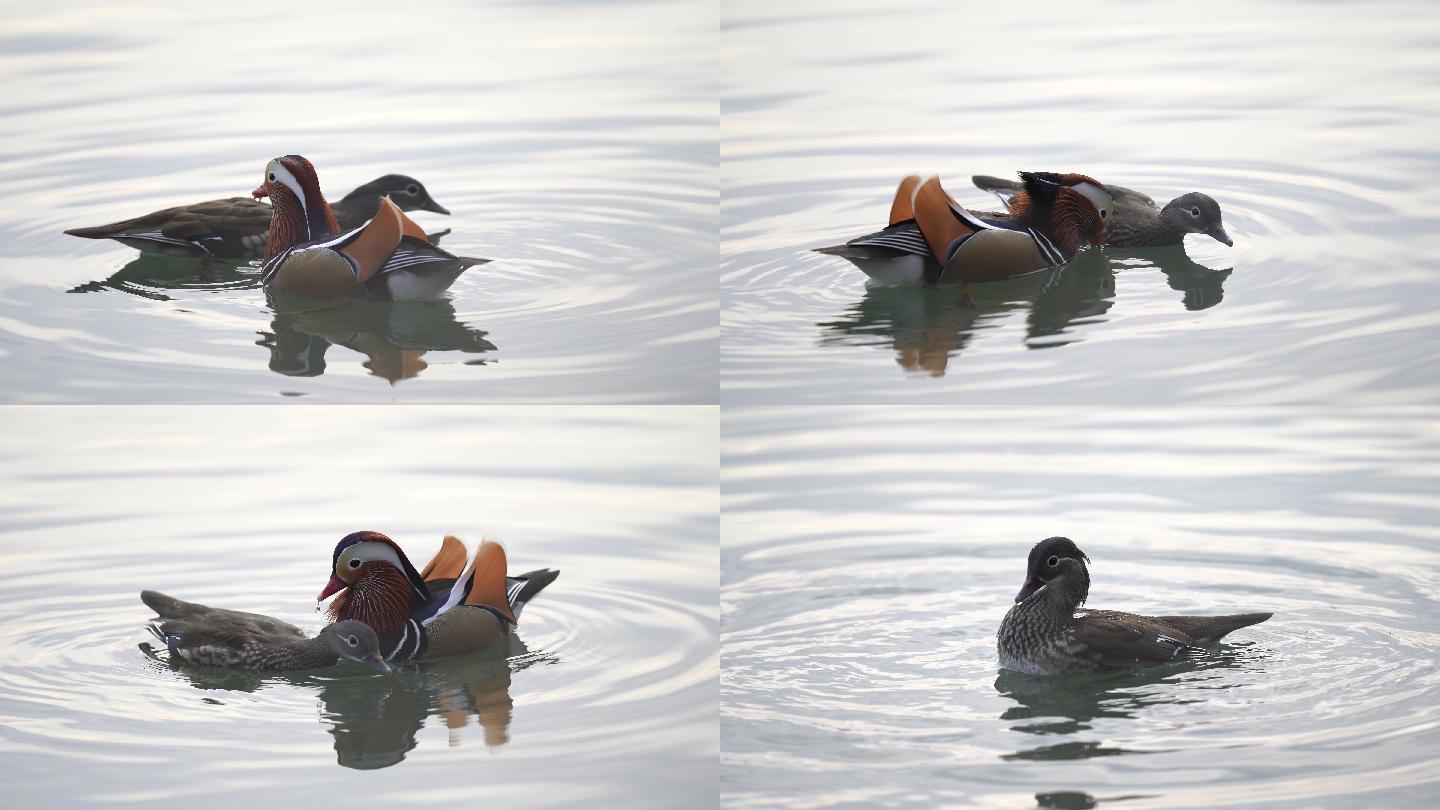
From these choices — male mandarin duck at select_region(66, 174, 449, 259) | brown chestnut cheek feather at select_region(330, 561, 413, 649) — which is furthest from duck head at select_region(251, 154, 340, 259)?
brown chestnut cheek feather at select_region(330, 561, 413, 649)

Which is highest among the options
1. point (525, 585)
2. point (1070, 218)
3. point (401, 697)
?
point (1070, 218)

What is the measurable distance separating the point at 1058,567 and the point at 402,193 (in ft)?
16.5

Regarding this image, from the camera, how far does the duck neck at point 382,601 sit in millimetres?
8844

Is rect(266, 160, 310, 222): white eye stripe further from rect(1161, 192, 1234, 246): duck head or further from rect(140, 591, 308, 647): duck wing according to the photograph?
rect(1161, 192, 1234, 246): duck head

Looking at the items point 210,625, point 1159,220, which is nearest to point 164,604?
point 210,625

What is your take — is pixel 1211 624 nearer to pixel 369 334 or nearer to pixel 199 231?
pixel 369 334

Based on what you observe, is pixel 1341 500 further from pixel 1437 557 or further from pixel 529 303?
pixel 529 303

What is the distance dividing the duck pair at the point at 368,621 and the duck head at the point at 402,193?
3.16m

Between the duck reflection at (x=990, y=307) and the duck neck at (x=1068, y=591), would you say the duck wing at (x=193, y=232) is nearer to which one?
the duck reflection at (x=990, y=307)

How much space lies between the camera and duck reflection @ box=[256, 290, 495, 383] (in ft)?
29.8

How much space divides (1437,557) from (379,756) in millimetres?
5798

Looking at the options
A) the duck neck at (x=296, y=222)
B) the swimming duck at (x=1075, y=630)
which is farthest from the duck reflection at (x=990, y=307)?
the duck neck at (x=296, y=222)

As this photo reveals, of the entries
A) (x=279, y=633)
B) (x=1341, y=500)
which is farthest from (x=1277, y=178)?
(x=279, y=633)

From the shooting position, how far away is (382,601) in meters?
8.90
